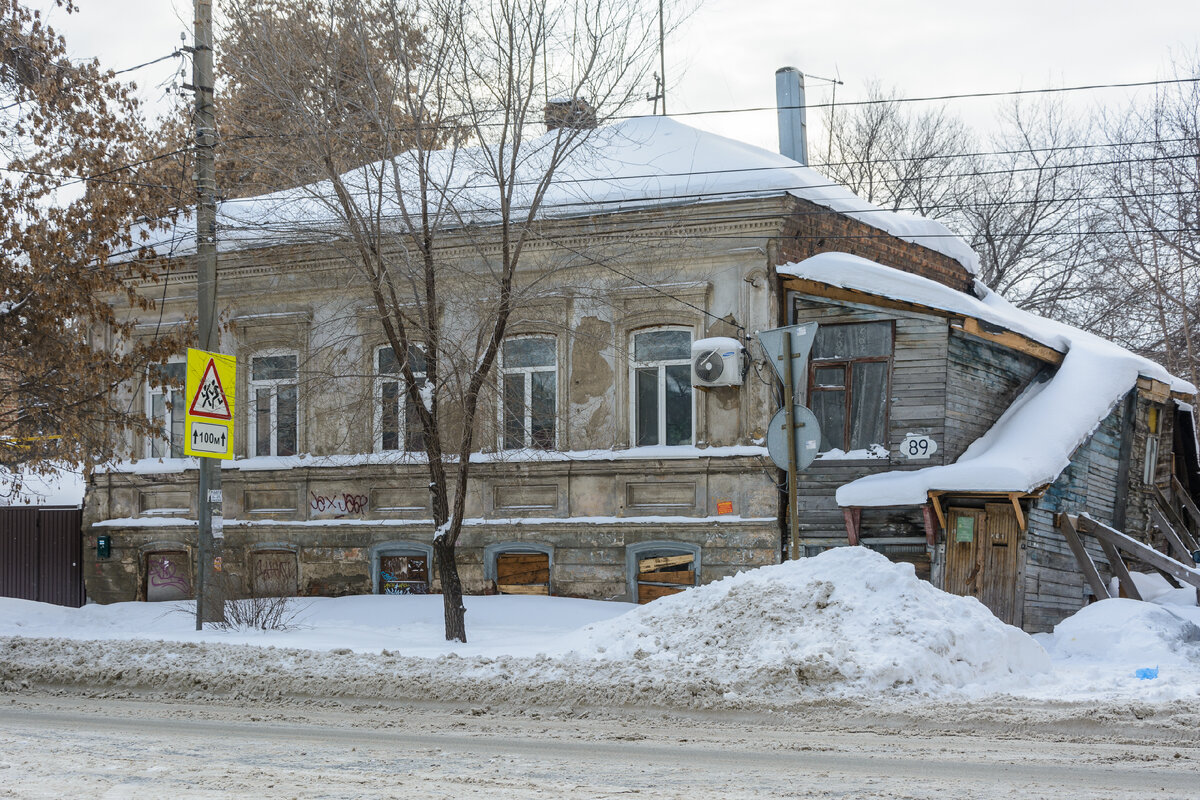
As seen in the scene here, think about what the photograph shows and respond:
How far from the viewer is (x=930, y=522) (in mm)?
14734

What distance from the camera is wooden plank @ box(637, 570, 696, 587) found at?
1636cm

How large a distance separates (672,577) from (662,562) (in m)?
0.24

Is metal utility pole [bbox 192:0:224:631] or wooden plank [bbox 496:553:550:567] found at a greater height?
metal utility pole [bbox 192:0:224:631]

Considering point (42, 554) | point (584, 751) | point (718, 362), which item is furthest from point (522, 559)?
point (584, 751)

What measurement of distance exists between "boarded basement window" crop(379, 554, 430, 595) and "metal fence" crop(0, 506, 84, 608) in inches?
240

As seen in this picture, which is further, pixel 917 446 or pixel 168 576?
pixel 168 576

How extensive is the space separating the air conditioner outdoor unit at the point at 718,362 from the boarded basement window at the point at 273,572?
726 cm

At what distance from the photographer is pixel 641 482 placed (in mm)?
16625

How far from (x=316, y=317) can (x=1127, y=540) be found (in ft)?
39.0

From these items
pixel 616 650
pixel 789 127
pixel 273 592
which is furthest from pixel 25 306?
pixel 789 127

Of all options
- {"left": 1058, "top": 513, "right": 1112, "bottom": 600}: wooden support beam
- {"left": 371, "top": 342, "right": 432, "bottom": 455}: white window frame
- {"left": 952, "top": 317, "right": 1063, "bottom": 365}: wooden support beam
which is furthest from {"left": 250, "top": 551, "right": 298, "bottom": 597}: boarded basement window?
{"left": 1058, "top": 513, "right": 1112, "bottom": 600}: wooden support beam

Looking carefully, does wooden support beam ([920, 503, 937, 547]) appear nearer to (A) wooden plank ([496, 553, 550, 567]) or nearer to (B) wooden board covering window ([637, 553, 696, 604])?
(B) wooden board covering window ([637, 553, 696, 604])

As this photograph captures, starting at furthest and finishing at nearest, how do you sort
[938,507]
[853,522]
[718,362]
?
1. [718,362]
2. [853,522]
3. [938,507]

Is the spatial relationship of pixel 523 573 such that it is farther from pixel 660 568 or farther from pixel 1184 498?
pixel 1184 498
